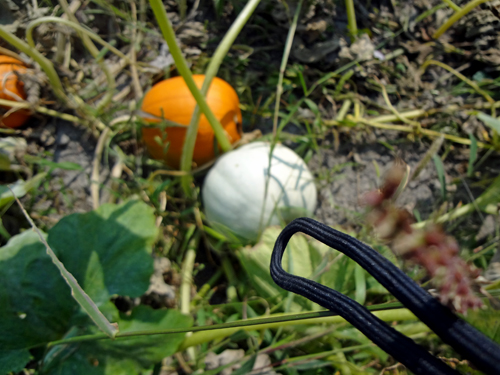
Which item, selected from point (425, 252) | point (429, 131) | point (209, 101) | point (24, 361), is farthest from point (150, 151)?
point (425, 252)

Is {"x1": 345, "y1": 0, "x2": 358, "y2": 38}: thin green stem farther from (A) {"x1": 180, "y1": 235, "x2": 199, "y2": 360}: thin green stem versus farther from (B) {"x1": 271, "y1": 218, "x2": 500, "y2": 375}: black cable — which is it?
(B) {"x1": 271, "y1": 218, "x2": 500, "y2": 375}: black cable

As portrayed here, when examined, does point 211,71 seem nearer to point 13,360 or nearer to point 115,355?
point 115,355

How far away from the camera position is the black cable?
13.0 inches

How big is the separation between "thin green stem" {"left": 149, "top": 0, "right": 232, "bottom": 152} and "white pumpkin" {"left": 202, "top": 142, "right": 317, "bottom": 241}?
88mm

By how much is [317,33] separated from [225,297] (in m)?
1.28

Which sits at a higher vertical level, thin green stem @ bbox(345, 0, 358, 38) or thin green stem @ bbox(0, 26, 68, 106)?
thin green stem @ bbox(345, 0, 358, 38)

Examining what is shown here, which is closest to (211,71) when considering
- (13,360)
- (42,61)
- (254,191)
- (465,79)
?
(254,191)

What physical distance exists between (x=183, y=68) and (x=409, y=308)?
1.01 m

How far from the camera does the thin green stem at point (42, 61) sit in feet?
3.96

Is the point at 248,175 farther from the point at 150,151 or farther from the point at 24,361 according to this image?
the point at 24,361

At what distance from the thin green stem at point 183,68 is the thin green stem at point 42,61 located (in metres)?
0.55

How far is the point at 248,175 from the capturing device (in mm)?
1274

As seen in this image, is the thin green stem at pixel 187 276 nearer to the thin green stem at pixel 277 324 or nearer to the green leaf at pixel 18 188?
the thin green stem at pixel 277 324

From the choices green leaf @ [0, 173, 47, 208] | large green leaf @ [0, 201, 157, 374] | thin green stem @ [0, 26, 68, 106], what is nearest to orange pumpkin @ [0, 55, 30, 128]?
thin green stem @ [0, 26, 68, 106]
